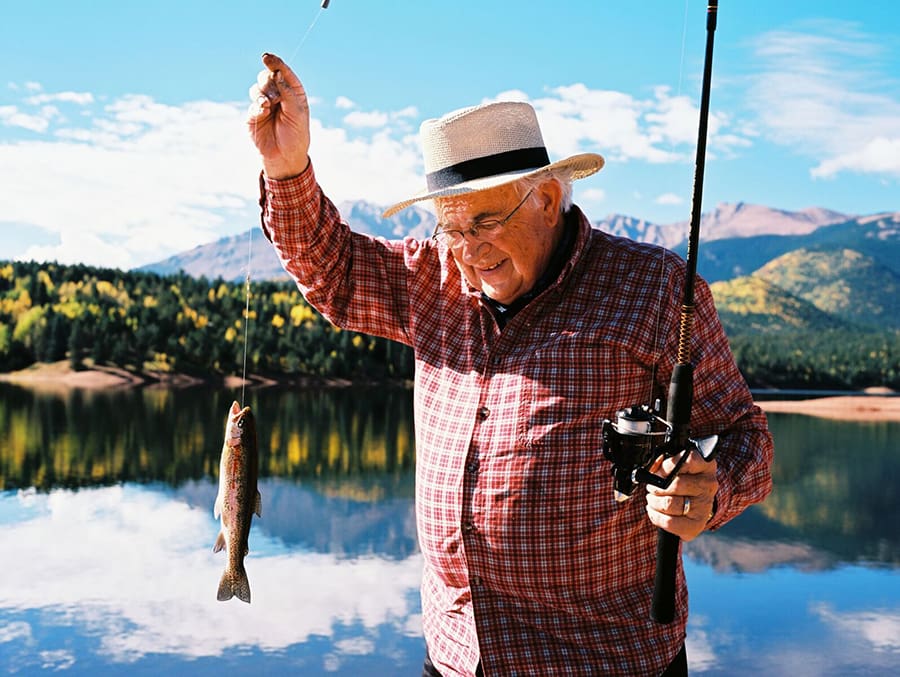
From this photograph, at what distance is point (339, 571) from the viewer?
14523mm

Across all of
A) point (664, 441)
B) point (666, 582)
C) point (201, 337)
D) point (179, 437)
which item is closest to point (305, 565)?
point (666, 582)

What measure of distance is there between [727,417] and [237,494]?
1.35m

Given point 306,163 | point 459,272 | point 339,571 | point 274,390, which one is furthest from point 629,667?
point 274,390

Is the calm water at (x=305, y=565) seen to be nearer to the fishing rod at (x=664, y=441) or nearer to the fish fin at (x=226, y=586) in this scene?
the fish fin at (x=226, y=586)

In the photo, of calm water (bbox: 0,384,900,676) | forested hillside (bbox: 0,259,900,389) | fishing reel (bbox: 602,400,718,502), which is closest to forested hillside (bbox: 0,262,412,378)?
forested hillside (bbox: 0,259,900,389)

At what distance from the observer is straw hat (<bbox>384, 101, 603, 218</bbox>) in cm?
251

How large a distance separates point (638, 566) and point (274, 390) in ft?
148

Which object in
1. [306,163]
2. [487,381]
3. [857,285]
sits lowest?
[487,381]

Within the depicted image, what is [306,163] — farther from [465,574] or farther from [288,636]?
[288,636]

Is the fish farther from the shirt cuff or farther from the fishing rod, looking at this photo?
the fishing rod

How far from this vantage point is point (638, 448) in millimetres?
2078

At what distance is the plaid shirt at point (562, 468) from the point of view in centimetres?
228

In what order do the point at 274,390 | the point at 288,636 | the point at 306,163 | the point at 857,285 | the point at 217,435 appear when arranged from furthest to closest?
1. the point at 857,285
2. the point at 274,390
3. the point at 217,435
4. the point at 288,636
5. the point at 306,163

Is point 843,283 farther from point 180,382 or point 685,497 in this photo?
point 685,497
